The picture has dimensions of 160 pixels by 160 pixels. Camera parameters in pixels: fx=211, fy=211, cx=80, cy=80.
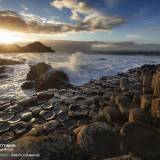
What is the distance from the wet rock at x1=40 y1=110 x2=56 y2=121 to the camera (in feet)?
20.3

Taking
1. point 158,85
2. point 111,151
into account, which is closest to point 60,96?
point 158,85

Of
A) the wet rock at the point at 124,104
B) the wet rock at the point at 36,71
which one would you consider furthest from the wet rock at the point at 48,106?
the wet rock at the point at 36,71

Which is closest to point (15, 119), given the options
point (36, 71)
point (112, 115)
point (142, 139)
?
point (112, 115)

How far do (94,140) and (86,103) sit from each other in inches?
132

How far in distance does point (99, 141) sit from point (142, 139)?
750mm

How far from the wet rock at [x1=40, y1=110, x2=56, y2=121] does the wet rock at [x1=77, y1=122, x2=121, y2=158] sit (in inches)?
95.4

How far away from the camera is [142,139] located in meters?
3.69

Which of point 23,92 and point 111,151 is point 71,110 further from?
point 23,92

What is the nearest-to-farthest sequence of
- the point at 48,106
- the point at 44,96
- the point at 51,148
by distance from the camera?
the point at 51,148
the point at 48,106
the point at 44,96

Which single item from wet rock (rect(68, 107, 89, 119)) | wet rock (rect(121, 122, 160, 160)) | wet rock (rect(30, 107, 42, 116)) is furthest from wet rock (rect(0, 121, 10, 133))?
wet rock (rect(121, 122, 160, 160))

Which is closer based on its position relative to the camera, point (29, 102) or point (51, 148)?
point (51, 148)

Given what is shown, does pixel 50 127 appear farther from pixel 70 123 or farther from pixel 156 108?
pixel 156 108

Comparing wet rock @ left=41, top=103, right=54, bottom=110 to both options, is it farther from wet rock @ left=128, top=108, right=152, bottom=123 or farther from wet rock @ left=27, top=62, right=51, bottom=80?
wet rock @ left=27, top=62, right=51, bottom=80

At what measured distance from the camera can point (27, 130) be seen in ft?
18.1
